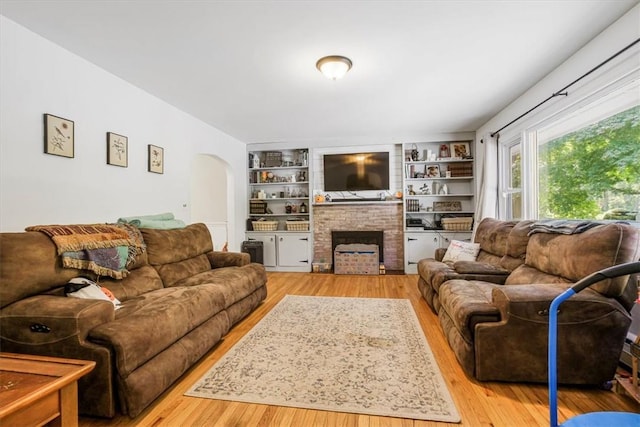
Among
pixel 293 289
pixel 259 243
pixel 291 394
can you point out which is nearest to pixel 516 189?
pixel 293 289

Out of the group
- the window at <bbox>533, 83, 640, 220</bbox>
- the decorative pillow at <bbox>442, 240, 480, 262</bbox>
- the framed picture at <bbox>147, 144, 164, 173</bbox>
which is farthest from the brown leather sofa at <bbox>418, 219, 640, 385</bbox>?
the framed picture at <bbox>147, 144, 164, 173</bbox>

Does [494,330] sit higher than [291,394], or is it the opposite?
[494,330]

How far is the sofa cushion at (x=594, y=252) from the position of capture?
69.4 inches

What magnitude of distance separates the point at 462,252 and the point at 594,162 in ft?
5.22

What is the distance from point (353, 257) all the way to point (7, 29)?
15.3 feet

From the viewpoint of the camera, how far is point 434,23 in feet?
6.88

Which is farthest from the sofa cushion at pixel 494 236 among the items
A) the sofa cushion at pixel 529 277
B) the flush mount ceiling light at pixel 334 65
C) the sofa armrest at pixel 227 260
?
the sofa armrest at pixel 227 260

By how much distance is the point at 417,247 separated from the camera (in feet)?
16.9

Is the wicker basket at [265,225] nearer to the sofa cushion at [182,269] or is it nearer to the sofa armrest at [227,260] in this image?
the sofa armrest at [227,260]

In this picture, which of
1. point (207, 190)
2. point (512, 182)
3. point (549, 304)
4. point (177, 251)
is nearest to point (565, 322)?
point (549, 304)

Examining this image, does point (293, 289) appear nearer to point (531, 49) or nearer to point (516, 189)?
point (516, 189)

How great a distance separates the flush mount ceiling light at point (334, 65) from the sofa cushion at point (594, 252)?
225 centimetres

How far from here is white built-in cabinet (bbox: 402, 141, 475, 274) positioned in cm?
513

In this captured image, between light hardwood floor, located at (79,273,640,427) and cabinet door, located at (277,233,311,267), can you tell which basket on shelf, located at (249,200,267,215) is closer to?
cabinet door, located at (277,233,311,267)
